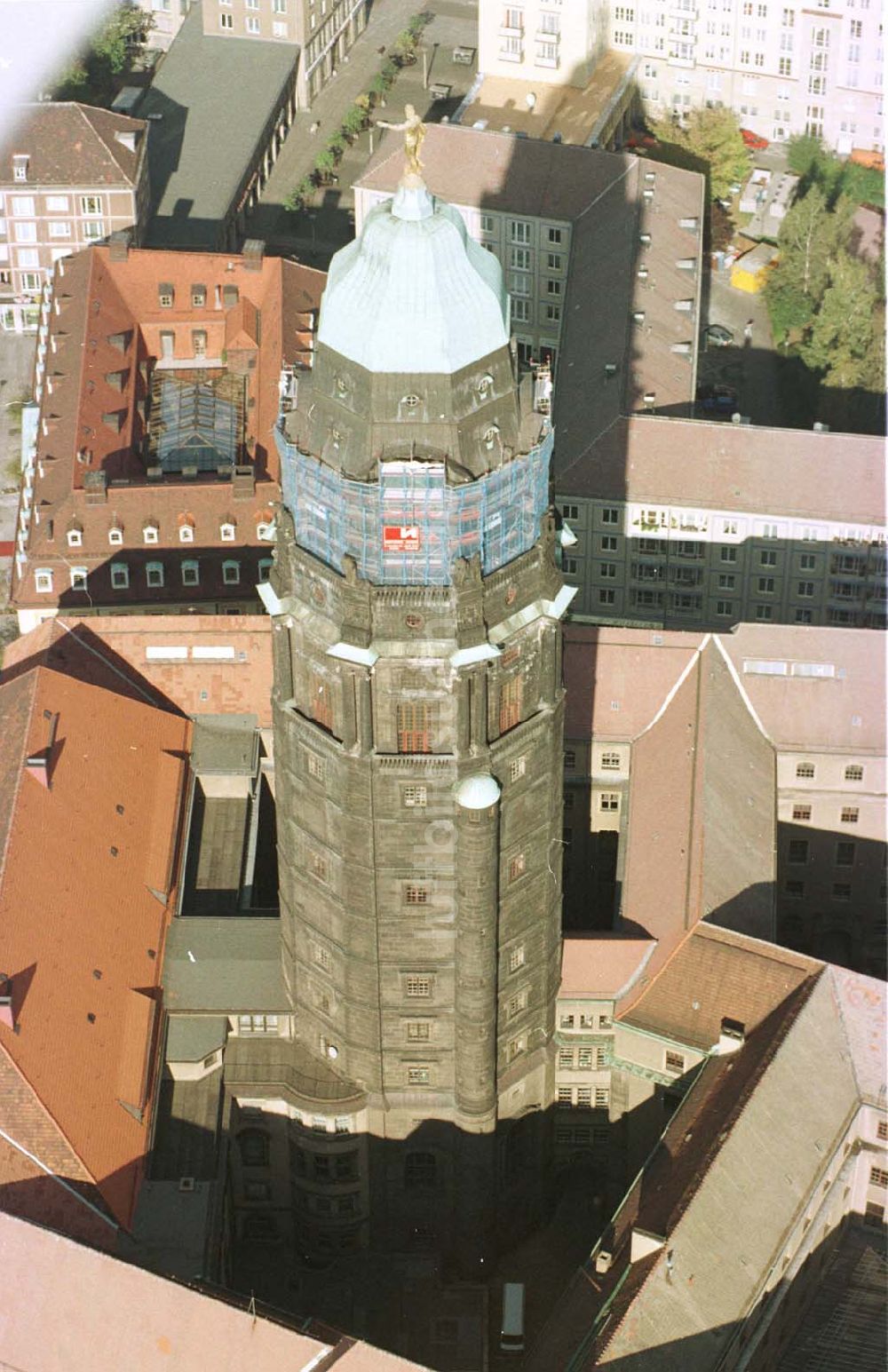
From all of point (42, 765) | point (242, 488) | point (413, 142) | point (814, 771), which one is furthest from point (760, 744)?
point (413, 142)

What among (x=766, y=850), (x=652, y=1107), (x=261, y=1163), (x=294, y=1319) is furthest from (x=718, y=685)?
(x=294, y=1319)

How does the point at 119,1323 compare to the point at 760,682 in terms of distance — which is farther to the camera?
the point at 760,682

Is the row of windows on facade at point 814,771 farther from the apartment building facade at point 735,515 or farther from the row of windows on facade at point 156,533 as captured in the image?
the row of windows on facade at point 156,533

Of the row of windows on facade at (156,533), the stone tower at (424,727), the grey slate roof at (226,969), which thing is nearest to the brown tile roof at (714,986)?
the stone tower at (424,727)

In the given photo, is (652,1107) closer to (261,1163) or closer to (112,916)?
(261,1163)

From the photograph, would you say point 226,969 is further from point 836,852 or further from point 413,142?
point 413,142

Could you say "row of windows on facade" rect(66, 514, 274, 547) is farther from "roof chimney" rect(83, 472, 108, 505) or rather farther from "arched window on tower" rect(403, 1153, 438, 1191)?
"arched window on tower" rect(403, 1153, 438, 1191)

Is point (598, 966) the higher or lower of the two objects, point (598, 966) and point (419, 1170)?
the higher

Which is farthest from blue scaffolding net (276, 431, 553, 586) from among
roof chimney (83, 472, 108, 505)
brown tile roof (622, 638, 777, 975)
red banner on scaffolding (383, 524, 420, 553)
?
roof chimney (83, 472, 108, 505)
